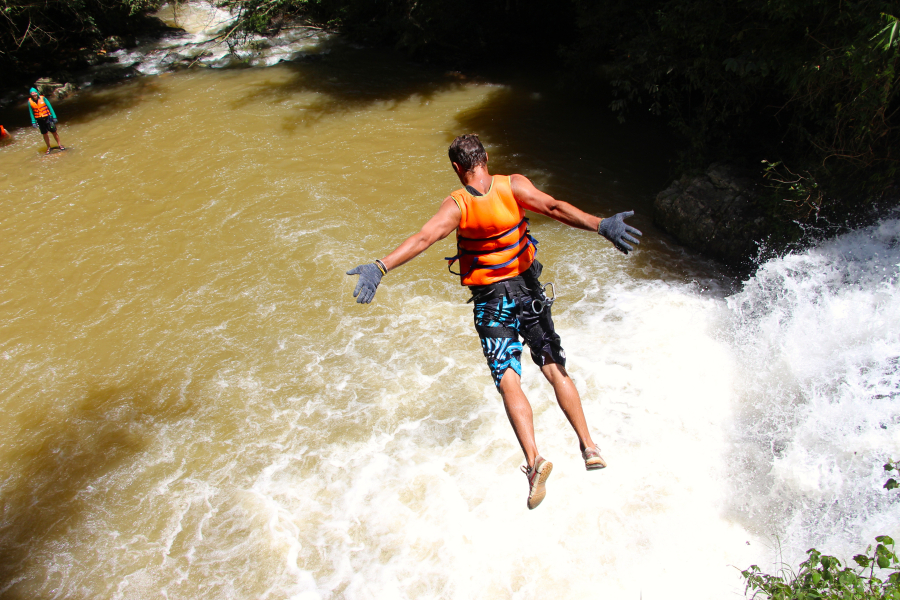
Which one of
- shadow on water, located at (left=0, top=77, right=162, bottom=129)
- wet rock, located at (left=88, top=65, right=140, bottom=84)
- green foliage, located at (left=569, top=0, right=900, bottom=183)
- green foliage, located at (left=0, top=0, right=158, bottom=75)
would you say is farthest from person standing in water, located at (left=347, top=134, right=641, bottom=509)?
wet rock, located at (left=88, top=65, right=140, bottom=84)

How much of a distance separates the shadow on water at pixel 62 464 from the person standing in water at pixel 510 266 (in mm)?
4195

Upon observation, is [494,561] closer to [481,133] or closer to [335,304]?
Result: [335,304]

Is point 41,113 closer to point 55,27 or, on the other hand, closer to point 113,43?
point 55,27

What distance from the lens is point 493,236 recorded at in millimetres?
3736

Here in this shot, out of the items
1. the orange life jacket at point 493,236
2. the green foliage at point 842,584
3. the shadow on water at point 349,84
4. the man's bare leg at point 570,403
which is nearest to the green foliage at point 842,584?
the green foliage at point 842,584

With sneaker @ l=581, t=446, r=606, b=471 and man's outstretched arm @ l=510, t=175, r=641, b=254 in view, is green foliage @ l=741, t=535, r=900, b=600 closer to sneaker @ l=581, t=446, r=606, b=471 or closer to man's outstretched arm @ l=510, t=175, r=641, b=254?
sneaker @ l=581, t=446, r=606, b=471

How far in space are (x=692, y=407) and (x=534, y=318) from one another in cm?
307

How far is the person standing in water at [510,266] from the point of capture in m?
3.61

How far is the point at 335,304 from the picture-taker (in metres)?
7.84

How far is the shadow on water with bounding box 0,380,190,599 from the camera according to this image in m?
5.28

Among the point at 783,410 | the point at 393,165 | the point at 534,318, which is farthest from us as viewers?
the point at 393,165

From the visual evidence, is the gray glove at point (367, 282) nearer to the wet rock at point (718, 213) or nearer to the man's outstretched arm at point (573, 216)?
the man's outstretched arm at point (573, 216)

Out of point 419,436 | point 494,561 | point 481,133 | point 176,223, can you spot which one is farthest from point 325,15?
point 494,561

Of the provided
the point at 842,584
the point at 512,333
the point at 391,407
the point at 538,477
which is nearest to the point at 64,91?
the point at 391,407
